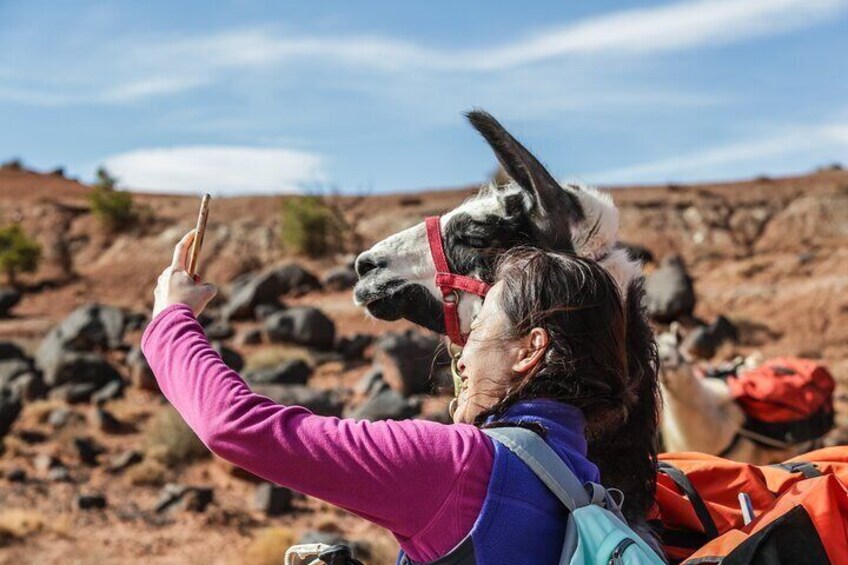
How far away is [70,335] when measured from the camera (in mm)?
22172

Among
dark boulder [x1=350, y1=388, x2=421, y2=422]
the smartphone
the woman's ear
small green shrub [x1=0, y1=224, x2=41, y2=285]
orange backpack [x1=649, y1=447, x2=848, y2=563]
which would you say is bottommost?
dark boulder [x1=350, y1=388, x2=421, y2=422]

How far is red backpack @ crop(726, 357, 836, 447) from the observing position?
814cm

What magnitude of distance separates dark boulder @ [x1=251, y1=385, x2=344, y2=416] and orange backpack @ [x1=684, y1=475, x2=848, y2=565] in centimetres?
1338

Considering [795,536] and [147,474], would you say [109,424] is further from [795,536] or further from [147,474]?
[795,536]

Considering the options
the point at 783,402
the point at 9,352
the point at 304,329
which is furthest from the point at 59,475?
the point at 783,402

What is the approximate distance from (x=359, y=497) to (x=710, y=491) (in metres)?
1.29

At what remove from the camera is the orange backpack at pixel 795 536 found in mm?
1942

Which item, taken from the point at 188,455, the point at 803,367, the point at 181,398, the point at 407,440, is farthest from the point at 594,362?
the point at 188,455

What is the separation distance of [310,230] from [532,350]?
107 feet

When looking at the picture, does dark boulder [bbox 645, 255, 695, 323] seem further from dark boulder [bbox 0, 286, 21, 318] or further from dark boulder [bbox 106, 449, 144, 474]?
dark boulder [bbox 0, 286, 21, 318]

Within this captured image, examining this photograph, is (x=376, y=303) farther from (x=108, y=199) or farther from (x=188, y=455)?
(x=108, y=199)

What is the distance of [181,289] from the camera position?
2232mm

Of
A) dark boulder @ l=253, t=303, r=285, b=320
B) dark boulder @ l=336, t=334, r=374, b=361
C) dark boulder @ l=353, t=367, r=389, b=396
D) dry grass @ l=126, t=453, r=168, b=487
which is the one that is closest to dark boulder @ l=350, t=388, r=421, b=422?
dark boulder @ l=353, t=367, r=389, b=396

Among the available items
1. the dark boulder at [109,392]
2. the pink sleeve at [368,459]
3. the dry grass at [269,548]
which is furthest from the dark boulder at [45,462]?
the pink sleeve at [368,459]
